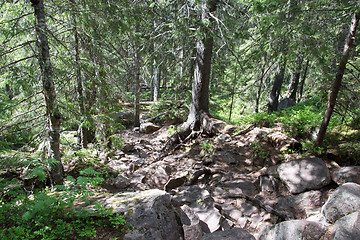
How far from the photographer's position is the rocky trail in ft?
Result: 11.0

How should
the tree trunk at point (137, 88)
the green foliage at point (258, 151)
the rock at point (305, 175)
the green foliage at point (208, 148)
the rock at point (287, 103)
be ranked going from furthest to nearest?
the rock at point (287, 103) < the tree trunk at point (137, 88) < the green foliage at point (208, 148) < the green foliage at point (258, 151) < the rock at point (305, 175)

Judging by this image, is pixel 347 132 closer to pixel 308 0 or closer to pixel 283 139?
pixel 283 139

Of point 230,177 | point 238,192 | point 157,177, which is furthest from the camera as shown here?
point 157,177

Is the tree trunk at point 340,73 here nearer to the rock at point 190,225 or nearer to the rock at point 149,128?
the rock at point 190,225

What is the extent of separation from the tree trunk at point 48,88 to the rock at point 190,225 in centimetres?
282

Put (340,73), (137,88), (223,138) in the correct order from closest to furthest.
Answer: (340,73), (223,138), (137,88)

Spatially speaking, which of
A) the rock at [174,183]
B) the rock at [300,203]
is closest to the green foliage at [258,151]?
the rock at [300,203]

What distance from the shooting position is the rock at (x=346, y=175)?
4.44 m

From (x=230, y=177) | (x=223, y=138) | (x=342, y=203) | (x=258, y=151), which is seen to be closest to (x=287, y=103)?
(x=223, y=138)

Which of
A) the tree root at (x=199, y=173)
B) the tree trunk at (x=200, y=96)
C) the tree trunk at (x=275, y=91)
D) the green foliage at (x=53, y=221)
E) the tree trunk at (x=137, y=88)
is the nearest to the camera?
the green foliage at (x=53, y=221)

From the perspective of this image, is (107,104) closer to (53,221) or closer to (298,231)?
(53,221)

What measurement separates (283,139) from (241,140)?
1523 mm

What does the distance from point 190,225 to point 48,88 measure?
413cm

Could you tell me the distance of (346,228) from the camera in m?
2.99
